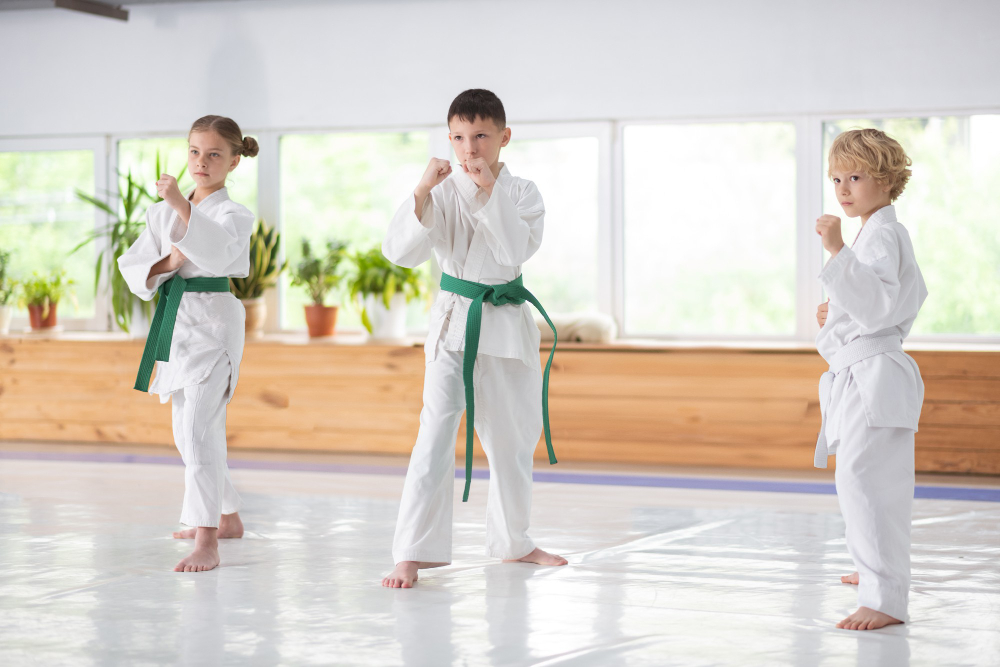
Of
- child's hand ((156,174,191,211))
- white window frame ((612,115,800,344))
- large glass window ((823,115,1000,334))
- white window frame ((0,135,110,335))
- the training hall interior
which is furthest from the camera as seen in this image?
white window frame ((0,135,110,335))

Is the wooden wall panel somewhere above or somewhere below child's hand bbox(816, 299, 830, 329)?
below

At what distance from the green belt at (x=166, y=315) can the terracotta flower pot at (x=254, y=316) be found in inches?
85.3

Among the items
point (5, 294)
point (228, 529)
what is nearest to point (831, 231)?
point (228, 529)

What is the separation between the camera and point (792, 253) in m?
4.73

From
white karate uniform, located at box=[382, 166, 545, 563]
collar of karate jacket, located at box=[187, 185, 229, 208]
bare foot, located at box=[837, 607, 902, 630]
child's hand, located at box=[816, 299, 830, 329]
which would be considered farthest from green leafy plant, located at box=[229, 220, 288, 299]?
bare foot, located at box=[837, 607, 902, 630]

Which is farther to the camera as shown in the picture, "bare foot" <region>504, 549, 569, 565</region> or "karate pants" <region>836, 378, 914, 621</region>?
"bare foot" <region>504, 549, 569, 565</region>

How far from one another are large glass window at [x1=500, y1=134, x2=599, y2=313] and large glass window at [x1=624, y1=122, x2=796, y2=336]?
0.17 metres

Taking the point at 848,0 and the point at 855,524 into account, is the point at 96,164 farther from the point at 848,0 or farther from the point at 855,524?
the point at 855,524

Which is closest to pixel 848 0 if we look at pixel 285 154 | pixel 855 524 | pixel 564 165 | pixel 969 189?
pixel 969 189

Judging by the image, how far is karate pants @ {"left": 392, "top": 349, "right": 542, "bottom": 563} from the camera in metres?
2.50

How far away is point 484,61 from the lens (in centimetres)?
496

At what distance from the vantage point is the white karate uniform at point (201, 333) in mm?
2676

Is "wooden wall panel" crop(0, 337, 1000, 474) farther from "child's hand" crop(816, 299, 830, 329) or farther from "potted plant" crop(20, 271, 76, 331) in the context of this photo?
"child's hand" crop(816, 299, 830, 329)

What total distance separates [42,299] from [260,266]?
126cm
